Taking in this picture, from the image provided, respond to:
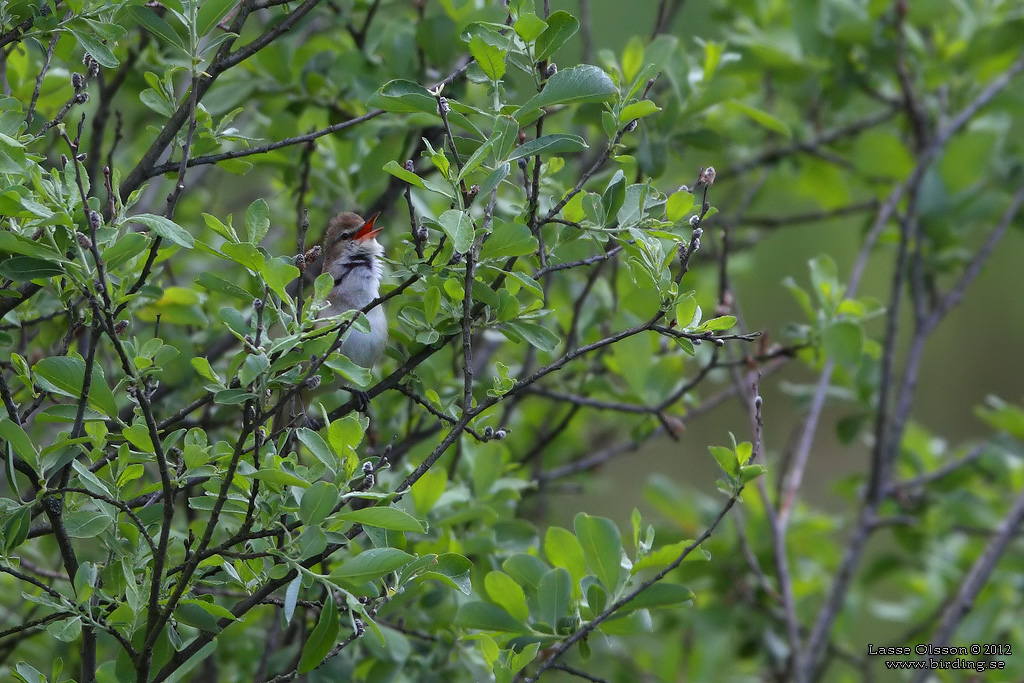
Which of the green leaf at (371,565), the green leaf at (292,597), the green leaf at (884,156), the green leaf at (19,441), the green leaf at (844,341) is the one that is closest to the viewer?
the green leaf at (292,597)

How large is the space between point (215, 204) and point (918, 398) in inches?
198

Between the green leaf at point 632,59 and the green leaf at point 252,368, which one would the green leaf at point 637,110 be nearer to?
the green leaf at point 252,368

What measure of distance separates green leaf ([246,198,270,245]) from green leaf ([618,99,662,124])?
0.70 metres

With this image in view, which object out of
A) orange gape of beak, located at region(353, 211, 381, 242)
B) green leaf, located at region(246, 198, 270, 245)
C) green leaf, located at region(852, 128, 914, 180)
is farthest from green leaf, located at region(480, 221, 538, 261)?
green leaf, located at region(852, 128, 914, 180)

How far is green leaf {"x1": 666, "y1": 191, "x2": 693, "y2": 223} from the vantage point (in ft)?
6.07

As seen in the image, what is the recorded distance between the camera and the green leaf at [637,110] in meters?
1.84

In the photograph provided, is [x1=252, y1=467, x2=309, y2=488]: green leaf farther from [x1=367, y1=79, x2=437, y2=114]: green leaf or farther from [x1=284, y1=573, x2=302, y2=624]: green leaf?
[x1=367, y1=79, x2=437, y2=114]: green leaf

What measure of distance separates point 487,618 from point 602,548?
0.29 metres

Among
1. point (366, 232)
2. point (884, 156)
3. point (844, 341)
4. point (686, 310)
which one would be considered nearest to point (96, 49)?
point (686, 310)

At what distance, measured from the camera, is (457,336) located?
2.26 metres

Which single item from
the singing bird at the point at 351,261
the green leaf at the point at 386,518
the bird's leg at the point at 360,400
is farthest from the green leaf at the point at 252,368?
the singing bird at the point at 351,261

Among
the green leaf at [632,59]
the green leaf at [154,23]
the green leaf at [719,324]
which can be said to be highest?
the green leaf at [632,59]

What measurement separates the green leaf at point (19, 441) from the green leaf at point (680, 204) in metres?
1.22

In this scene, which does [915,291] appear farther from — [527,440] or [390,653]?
[390,653]
